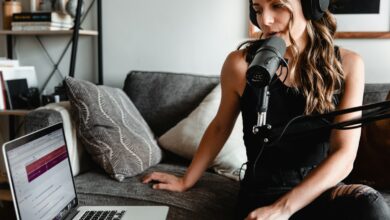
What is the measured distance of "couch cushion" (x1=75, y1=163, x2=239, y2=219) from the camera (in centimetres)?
149

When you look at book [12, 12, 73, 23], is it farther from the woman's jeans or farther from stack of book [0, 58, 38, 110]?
the woman's jeans

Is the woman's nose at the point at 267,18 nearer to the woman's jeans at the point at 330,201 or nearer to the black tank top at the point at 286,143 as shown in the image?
the black tank top at the point at 286,143

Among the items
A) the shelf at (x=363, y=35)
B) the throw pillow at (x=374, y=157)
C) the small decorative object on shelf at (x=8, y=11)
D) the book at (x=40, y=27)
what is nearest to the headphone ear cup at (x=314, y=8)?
the throw pillow at (x=374, y=157)

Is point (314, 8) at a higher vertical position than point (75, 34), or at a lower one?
higher

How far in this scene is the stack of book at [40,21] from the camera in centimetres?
251

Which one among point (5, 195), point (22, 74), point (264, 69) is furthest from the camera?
point (22, 74)

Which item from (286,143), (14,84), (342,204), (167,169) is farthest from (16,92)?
(342,204)

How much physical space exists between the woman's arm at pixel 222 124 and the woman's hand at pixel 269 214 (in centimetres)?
39

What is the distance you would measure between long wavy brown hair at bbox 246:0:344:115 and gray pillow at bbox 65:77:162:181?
73 cm

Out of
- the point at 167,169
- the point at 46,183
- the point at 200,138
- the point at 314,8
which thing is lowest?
the point at 167,169

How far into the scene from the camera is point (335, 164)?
1.26 meters

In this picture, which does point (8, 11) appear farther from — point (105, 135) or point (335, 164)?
point (335, 164)

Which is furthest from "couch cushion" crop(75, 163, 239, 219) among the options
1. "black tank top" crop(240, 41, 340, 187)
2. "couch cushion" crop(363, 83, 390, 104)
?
"couch cushion" crop(363, 83, 390, 104)

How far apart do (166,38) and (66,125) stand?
3.21 ft
